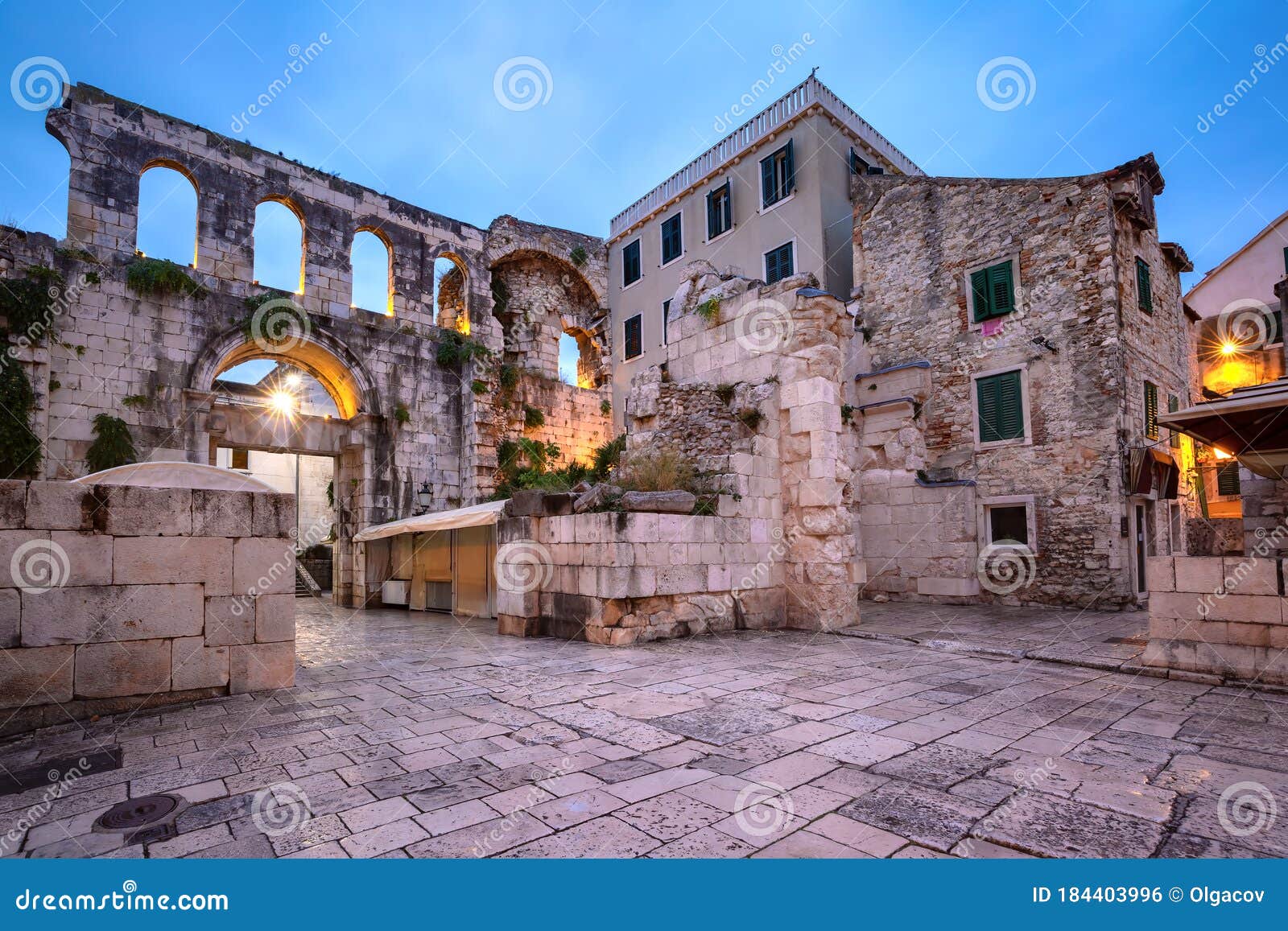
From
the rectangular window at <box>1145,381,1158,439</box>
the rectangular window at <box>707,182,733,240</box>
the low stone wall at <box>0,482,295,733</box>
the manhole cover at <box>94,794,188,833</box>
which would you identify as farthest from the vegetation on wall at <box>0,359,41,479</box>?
the rectangular window at <box>1145,381,1158,439</box>

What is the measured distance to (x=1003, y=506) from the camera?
12719mm

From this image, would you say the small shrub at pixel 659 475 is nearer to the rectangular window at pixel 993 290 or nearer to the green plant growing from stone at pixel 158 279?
the rectangular window at pixel 993 290

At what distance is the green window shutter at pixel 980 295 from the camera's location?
42.8ft

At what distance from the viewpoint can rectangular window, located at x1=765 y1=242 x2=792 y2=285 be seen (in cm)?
1681

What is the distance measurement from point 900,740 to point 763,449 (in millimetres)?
5713

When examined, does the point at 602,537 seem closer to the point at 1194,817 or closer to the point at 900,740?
the point at 900,740

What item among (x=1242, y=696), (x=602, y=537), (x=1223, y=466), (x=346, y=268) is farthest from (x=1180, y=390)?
(x=346, y=268)

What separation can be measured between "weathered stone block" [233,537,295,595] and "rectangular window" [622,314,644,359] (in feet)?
53.5

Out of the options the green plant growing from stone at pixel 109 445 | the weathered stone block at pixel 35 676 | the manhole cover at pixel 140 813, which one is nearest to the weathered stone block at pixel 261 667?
the weathered stone block at pixel 35 676

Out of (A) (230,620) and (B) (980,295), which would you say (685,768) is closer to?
(A) (230,620)

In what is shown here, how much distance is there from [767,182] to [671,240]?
3.74 metres

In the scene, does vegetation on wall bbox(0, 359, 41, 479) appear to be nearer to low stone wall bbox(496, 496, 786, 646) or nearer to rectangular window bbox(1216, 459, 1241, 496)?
low stone wall bbox(496, 496, 786, 646)

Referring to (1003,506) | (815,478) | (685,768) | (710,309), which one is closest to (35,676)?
(685,768)

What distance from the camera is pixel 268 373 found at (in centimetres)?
2125
